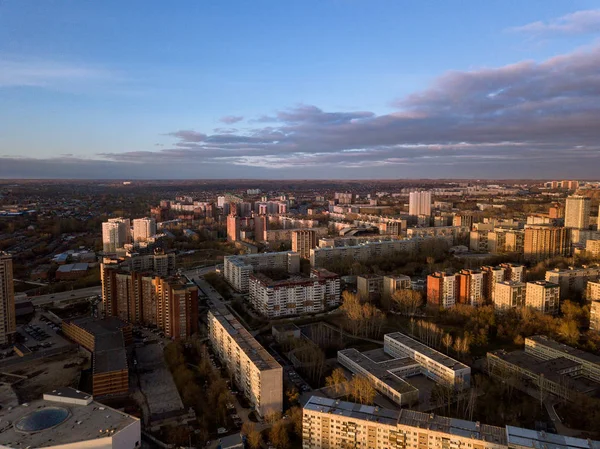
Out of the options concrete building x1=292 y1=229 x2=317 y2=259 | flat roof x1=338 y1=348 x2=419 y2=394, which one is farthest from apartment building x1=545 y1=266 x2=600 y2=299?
concrete building x1=292 y1=229 x2=317 y2=259

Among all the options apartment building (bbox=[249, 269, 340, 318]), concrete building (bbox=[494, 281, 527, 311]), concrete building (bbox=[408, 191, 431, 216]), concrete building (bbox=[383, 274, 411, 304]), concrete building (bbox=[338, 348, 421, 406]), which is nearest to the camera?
concrete building (bbox=[338, 348, 421, 406])

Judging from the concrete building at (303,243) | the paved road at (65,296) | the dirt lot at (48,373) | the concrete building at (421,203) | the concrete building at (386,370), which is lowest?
the dirt lot at (48,373)

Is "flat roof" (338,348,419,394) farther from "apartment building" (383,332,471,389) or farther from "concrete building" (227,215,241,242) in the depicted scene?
"concrete building" (227,215,241,242)

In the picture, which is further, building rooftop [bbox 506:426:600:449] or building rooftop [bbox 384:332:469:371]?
building rooftop [bbox 384:332:469:371]

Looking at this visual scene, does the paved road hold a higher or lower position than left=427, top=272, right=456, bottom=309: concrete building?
lower

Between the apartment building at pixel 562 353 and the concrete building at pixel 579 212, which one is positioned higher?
the concrete building at pixel 579 212

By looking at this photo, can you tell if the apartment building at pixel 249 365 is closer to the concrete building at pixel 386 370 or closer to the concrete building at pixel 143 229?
the concrete building at pixel 386 370

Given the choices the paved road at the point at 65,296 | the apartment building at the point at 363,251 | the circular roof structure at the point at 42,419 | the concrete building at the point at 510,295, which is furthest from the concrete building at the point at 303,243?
the circular roof structure at the point at 42,419

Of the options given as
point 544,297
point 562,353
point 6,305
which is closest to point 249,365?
point 562,353
